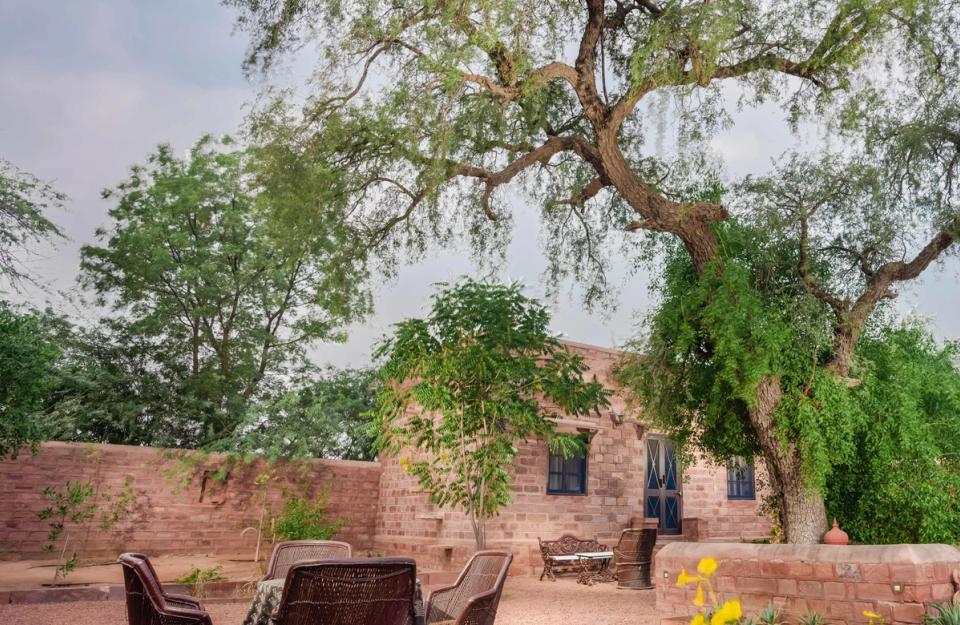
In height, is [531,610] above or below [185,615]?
below

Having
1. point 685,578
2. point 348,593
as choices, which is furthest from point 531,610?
point 685,578

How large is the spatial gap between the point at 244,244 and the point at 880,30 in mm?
14375

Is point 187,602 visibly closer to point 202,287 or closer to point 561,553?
point 561,553

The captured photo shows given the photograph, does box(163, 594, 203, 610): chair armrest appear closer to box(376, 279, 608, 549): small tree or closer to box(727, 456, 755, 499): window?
box(376, 279, 608, 549): small tree

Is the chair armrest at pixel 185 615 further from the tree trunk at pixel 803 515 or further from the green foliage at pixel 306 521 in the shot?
the green foliage at pixel 306 521

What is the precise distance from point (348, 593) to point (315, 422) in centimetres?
1224

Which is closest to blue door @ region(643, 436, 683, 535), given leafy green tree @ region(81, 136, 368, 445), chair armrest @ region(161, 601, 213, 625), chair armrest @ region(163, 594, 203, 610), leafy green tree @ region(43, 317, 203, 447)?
leafy green tree @ region(81, 136, 368, 445)

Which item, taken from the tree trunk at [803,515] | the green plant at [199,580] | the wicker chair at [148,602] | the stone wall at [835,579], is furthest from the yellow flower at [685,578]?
the green plant at [199,580]

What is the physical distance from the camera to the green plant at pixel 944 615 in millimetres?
4777

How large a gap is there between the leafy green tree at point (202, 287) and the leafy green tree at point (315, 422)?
1477mm

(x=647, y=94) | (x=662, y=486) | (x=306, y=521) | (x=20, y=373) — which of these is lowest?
(x=306, y=521)

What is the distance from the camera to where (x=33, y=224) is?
9812 millimetres

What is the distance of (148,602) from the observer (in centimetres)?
367

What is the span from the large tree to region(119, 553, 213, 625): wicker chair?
5.09m
